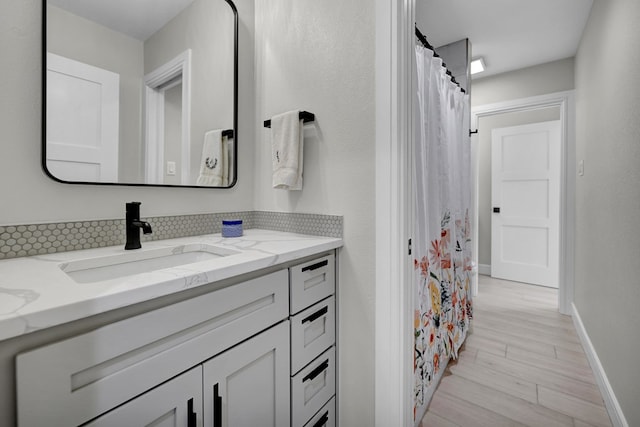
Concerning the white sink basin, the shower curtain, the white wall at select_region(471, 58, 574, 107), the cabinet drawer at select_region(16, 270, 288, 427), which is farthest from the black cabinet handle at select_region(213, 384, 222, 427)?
the white wall at select_region(471, 58, 574, 107)

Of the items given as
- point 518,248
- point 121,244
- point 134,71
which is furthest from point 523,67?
point 121,244

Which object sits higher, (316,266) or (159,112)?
(159,112)

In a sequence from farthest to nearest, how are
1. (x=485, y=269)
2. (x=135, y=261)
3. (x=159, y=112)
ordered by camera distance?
(x=485, y=269) < (x=159, y=112) < (x=135, y=261)

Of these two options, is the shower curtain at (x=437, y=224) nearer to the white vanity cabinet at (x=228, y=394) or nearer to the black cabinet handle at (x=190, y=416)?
the white vanity cabinet at (x=228, y=394)

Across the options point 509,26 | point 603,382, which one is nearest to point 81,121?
point 603,382

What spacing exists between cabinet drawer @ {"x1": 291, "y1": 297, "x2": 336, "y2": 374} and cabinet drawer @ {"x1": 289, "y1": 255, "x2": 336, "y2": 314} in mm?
31

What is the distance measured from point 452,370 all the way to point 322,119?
5.54 feet

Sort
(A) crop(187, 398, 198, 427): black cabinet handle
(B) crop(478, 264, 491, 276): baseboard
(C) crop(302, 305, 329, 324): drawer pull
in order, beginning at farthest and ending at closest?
(B) crop(478, 264, 491, 276): baseboard
(C) crop(302, 305, 329, 324): drawer pull
(A) crop(187, 398, 198, 427): black cabinet handle

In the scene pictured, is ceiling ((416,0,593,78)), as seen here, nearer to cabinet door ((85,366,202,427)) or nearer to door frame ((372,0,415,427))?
door frame ((372,0,415,427))

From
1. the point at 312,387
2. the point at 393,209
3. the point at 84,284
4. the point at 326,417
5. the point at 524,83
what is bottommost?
the point at 326,417

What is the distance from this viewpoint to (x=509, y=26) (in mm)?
2330

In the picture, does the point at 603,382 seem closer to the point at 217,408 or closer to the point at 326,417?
the point at 326,417

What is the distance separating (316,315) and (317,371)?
216 mm

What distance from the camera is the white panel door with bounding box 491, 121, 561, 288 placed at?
3490 millimetres
